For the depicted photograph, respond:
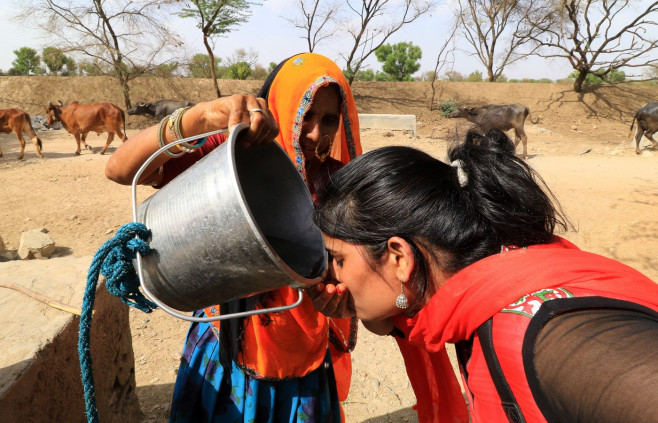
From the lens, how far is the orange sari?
1440 millimetres

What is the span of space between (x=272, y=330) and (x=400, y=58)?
33687 mm

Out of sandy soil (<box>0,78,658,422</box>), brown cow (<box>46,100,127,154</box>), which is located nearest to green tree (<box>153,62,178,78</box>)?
sandy soil (<box>0,78,658,422</box>)

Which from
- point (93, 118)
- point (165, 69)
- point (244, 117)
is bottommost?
point (93, 118)

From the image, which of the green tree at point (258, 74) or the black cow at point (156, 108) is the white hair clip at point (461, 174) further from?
the green tree at point (258, 74)

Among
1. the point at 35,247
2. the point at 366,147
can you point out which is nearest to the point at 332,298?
the point at 35,247

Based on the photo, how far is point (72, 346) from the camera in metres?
1.64

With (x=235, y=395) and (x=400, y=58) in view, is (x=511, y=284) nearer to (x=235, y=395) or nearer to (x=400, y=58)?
(x=235, y=395)

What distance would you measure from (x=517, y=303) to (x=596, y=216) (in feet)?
19.1

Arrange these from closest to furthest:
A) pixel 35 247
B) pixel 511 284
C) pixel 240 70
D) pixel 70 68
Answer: pixel 511 284 → pixel 35 247 → pixel 240 70 → pixel 70 68

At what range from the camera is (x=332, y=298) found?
1229 mm

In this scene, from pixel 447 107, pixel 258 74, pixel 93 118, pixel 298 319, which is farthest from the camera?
pixel 258 74

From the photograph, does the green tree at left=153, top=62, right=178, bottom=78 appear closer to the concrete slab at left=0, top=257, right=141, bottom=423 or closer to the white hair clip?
the concrete slab at left=0, top=257, right=141, bottom=423

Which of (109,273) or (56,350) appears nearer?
(109,273)

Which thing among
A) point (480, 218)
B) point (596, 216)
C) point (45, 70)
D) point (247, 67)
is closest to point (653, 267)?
point (596, 216)
